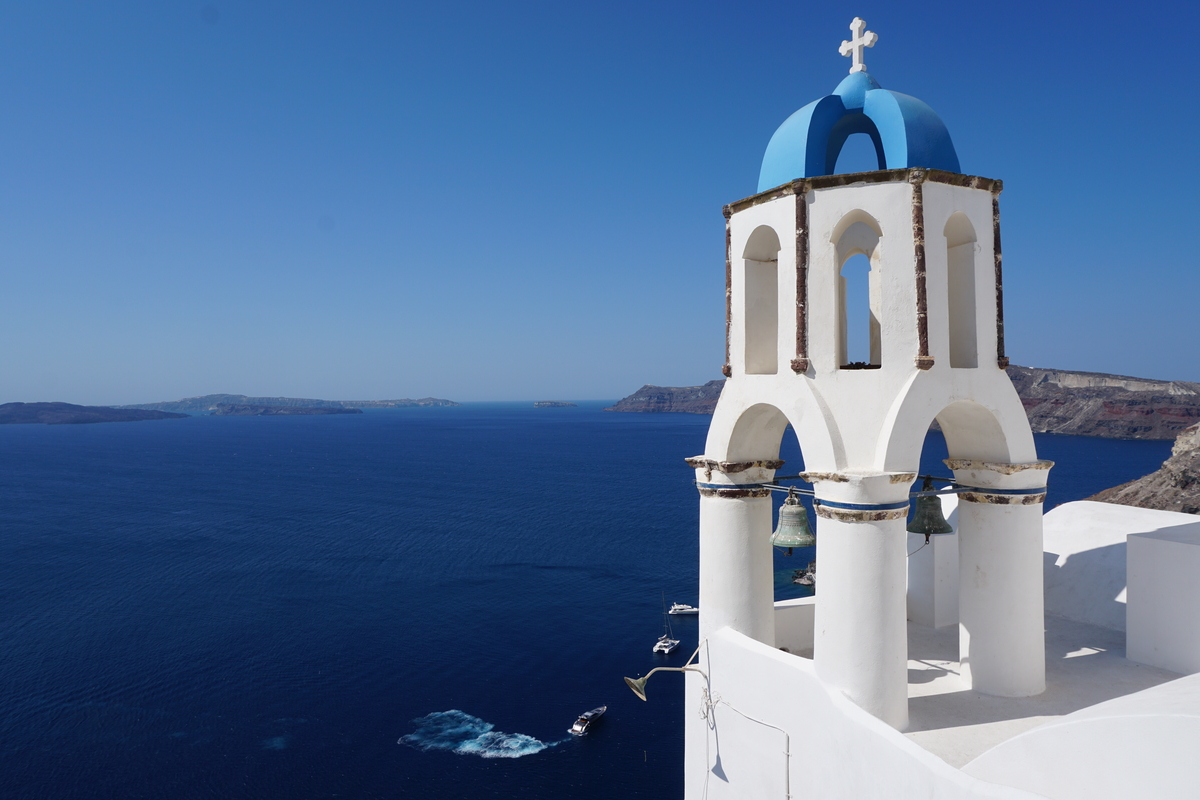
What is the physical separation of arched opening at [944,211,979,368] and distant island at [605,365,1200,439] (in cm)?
17868

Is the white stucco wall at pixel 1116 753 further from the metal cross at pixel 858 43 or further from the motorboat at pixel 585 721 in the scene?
the motorboat at pixel 585 721

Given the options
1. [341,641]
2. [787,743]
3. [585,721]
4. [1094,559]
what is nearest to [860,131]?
[787,743]

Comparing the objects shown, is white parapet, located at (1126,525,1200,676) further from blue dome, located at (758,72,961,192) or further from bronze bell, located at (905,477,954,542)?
blue dome, located at (758,72,961,192)

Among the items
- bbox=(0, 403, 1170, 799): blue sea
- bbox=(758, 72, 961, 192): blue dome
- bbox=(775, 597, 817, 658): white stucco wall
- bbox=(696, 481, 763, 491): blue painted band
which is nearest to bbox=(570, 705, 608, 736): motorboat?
bbox=(0, 403, 1170, 799): blue sea

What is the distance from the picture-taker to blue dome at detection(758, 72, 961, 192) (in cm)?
867

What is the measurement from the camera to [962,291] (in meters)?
9.38

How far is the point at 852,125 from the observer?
9.87 m

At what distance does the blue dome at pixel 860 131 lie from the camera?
8.67 m

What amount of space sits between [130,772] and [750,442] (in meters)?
33.1

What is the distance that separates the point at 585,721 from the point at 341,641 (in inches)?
697

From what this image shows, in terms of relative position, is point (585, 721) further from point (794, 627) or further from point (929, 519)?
point (929, 519)

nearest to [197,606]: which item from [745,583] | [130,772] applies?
[130,772]

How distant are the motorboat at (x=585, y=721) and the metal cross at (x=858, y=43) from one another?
30.9 m

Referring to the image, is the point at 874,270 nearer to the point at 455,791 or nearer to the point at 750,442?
the point at 750,442
